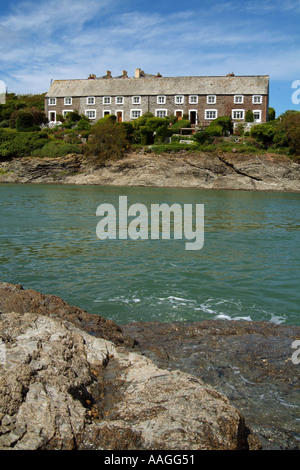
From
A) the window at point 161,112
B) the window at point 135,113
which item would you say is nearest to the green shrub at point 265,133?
the window at point 161,112

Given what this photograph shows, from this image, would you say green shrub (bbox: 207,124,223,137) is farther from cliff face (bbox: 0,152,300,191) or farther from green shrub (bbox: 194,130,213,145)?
cliff face (bbox: 0,152,300,191)

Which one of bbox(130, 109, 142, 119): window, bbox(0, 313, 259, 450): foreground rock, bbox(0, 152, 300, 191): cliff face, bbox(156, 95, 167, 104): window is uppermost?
bbox(156, 95, 167, 104): window

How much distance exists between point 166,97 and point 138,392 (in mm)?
63413

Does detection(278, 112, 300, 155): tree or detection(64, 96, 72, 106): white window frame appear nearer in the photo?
detection(278, 112, 300, 155): tree

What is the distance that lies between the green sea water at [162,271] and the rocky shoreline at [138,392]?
2.04 m

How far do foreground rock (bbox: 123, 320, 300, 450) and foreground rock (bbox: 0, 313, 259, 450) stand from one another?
2.20 ft

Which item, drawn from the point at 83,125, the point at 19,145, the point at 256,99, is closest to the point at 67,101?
the point at 83,125

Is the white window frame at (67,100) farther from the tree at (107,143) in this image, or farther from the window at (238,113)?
the window at (238,113)

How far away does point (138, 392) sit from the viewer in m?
3.74

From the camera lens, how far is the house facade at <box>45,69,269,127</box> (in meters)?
59.7

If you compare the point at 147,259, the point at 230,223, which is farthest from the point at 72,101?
the point at 147,259

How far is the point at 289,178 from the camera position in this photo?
46031mm

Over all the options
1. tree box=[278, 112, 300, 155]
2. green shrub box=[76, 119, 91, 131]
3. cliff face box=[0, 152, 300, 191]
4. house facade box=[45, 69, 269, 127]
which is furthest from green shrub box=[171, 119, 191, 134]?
tree box=[278, 112, 300, 155]

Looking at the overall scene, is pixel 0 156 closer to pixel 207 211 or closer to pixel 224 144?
pixel 224 144
